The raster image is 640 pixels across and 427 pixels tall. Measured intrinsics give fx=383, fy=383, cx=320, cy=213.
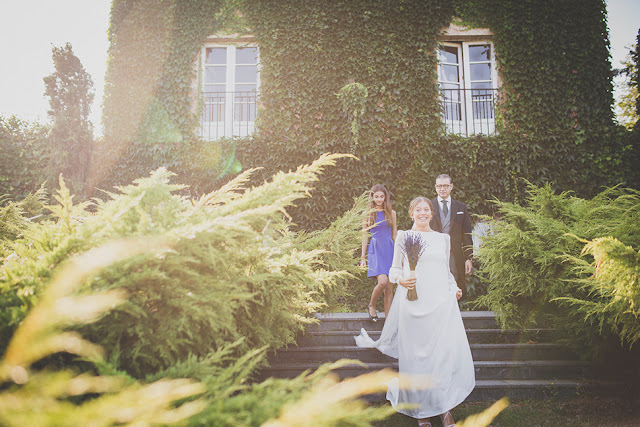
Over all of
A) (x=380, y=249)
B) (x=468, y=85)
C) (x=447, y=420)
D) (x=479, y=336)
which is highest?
(x=468, y=85)

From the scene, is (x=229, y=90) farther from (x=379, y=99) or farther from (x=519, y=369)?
(x=519, y=369)

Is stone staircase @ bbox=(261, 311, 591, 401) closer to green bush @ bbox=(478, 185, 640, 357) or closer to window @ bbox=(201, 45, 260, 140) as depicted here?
green bush @ bbox=(478, 185, 640, 357)

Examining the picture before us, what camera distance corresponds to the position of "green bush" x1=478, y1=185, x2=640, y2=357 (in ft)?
14.3

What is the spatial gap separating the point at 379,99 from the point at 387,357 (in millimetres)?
6486

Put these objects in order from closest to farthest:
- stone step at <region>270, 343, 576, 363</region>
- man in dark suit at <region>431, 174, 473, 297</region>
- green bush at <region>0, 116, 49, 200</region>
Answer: stone step at <region>270, 343, 576, 363</region> → man in dark suit at <region>431, 174, 473, 297</region> → green bush at <region>0, 116, 49, 200</region>

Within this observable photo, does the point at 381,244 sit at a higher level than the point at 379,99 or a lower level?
lower

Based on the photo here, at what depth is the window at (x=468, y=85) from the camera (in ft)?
33.2

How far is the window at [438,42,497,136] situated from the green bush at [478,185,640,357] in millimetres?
5066

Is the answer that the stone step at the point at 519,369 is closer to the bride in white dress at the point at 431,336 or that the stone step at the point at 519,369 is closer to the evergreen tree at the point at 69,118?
the bride in white dress at the point at 431,336

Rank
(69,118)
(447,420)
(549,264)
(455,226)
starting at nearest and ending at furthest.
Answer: (447,420) → (549,264) → (455,226) → (69,118)

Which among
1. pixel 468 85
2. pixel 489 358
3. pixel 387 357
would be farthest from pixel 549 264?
pixel 468 85

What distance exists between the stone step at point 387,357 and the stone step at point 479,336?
16cm

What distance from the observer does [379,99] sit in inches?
373

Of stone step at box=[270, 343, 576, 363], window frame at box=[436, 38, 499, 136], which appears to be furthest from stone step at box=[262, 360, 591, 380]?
window frame at box=[436, 38, 499, 136]
